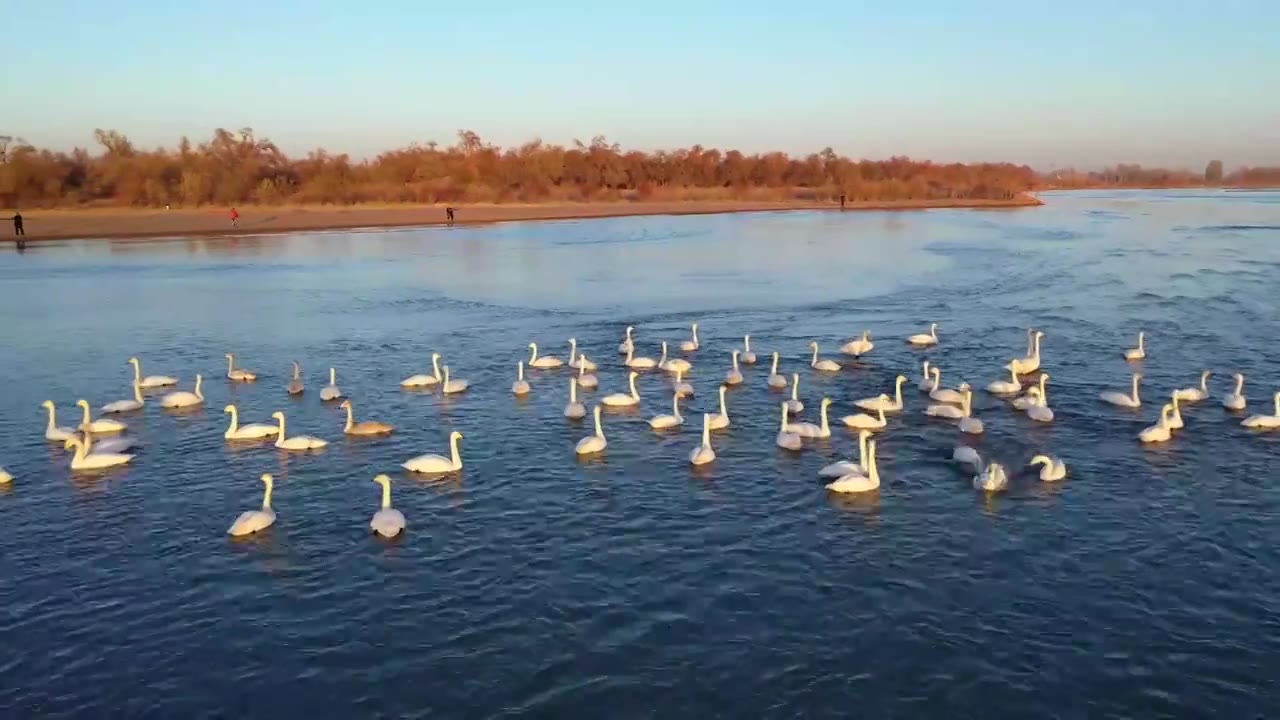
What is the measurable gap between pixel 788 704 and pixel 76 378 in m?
20.9

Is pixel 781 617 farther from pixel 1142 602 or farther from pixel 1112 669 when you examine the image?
pixel 1142 602

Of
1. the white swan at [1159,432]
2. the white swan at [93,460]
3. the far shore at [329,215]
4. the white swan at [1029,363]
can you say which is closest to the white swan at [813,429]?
the white swan at [1159,432]

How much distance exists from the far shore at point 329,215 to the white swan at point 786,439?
60285 millimetres

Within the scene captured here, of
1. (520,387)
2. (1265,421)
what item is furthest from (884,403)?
(520,387)

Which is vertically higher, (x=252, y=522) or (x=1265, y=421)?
(x=1265, y=421)

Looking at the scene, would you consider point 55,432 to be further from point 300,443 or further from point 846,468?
point 846,468

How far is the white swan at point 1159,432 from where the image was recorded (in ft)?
59.9

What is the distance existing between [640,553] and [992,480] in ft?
18.5

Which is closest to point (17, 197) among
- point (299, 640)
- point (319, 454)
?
point (319, 454)

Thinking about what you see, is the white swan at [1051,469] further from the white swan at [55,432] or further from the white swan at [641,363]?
the white swan at [55,432]

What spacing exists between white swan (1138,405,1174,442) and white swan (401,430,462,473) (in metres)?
11.6

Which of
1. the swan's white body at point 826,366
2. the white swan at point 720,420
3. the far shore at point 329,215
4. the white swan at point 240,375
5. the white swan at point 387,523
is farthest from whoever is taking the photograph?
the far shore at point 329,215

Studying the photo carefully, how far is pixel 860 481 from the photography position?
1581 cm

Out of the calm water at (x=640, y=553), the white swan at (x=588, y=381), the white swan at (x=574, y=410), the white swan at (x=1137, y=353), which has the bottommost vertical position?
the calm water at (x=640, y=553)
